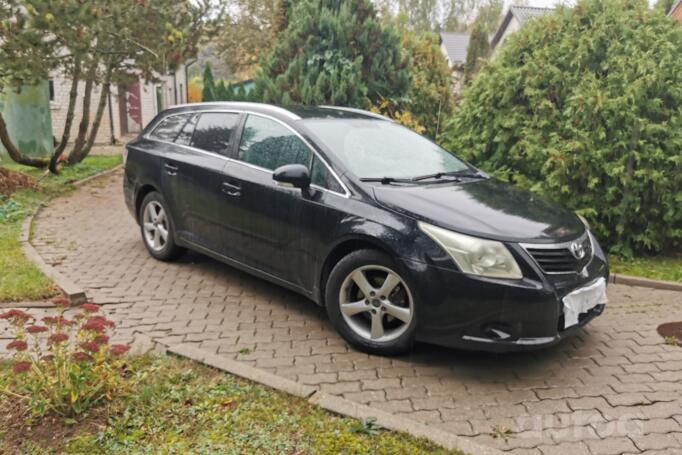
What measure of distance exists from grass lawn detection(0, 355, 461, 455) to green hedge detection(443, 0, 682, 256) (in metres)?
4.30

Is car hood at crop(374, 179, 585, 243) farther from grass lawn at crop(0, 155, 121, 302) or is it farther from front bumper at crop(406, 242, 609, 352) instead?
grass lawn at crop(0, 155, 121, 302)

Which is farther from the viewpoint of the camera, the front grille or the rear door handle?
the rear door handle

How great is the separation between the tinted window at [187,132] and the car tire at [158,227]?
1.90 feet

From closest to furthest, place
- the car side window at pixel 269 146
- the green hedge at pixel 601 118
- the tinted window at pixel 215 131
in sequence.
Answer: the car side window at pixel 269 146 < the tinted window at pixel 215 131 < the green hedge at pixel 601 118

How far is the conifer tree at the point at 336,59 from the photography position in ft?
33.8

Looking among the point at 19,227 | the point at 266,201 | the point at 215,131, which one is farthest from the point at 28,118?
the point at 266,201

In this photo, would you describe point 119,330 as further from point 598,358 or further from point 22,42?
point 22,42

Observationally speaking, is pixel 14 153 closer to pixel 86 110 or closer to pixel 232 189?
pixel 86 110

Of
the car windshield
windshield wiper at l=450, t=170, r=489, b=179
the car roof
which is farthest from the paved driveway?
the car roof

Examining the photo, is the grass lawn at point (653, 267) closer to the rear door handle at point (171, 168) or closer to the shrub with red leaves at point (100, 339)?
the rear door handle at point (171, 168)

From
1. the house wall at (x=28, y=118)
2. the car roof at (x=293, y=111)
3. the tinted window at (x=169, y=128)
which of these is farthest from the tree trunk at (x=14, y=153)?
the car roof at (x=293, y=111)

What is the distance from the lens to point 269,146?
4.82 meters

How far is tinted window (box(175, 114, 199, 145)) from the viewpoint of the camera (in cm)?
566

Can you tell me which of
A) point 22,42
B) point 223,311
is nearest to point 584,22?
point 223,311
